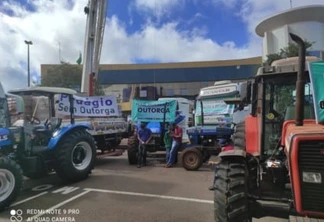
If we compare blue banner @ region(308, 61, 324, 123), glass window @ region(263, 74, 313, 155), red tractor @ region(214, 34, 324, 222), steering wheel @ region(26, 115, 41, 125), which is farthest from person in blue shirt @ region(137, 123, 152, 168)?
blue banner @ region(308, 61, 324, 123)

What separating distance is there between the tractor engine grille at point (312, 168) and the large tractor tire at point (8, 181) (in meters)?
4.76

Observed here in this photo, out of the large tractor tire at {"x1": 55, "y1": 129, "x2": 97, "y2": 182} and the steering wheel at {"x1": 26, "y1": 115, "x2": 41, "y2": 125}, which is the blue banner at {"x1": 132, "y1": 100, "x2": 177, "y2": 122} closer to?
the large tractor tire at {"x1": 55, "y1": 129, "x2": 97, "y2": 182}

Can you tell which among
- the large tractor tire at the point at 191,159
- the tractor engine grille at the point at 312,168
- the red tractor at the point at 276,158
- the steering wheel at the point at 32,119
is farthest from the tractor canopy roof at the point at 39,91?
the tractor engine grille at the point at 312,168

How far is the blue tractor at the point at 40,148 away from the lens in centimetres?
584

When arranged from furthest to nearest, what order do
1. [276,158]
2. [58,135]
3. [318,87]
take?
[58,135]
[276,158]
[318,87]

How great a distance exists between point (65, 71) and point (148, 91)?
2064cm

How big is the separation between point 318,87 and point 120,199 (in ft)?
14.5

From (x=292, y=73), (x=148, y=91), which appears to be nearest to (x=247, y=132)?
(x=292, y=73)

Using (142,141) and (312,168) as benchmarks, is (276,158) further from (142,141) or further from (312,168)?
(142,141)

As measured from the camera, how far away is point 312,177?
321 centimetres

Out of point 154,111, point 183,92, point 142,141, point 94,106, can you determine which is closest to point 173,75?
point 183,92

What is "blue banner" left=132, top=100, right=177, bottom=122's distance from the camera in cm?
1177

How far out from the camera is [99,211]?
5809 millimetres

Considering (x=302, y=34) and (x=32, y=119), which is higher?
(x=302, y=34)
